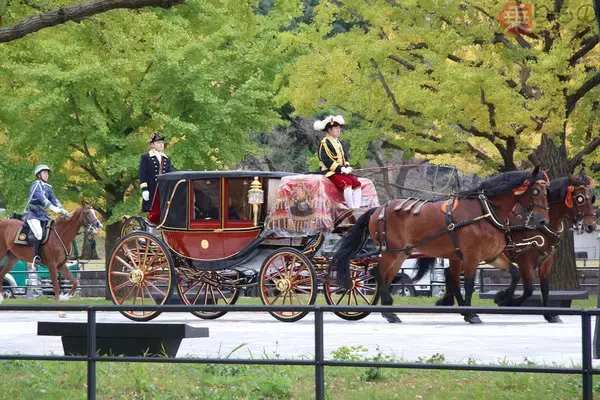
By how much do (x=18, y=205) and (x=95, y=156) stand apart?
2.19 meters

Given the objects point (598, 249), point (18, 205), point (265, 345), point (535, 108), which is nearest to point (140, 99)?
point (18, 205)

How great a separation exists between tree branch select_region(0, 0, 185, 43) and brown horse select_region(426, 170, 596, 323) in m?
7.53

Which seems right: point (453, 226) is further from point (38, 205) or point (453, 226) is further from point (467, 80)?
point (38, 205)

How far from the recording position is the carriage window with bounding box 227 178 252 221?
19344 millimetres

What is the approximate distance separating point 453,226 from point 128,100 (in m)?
13.6

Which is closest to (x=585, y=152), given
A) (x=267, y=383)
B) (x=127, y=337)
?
(x=127, y=337)

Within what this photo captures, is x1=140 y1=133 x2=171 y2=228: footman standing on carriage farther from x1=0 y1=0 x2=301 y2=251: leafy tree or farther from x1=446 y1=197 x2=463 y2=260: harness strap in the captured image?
x1=0 y1=0 x2=301 y2=251: leafy tree

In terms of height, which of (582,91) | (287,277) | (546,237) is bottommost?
(287,277)

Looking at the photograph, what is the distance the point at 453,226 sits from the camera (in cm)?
1892

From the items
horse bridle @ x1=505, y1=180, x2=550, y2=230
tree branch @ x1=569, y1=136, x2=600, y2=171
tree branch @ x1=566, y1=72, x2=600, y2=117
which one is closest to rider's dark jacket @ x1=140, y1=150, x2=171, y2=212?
horse bridle @ x1=505, y1=180, x2=550, y2=230

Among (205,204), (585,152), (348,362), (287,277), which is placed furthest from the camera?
(585,152)

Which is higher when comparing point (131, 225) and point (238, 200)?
point (238, 200)

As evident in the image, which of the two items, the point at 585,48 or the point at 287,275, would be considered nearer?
the point at 287,275

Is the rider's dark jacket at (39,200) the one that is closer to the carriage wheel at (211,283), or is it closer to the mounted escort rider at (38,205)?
the mounted escort rider at (38,205)
